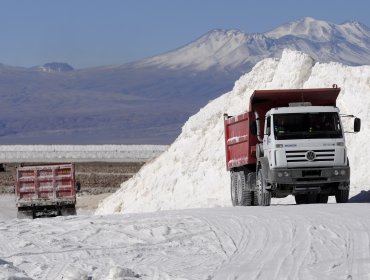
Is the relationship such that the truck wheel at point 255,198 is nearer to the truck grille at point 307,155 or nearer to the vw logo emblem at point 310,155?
the truck grille at point 307,155

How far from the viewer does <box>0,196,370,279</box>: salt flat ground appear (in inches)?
590

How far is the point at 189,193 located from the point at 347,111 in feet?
19.1

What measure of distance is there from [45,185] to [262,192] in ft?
30.6

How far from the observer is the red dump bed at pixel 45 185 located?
32125mm

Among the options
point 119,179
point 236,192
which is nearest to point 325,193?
point 236,192

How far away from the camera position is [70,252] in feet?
54.6

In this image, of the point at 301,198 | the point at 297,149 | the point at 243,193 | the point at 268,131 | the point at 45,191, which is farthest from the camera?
the point at 45,191

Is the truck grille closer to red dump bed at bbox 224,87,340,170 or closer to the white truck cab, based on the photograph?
the white truck cab

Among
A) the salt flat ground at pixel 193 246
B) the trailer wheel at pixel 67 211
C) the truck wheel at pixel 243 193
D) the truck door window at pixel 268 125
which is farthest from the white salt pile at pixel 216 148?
the salt flat ground at pixel 193 246

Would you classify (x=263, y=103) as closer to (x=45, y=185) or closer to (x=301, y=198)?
(x=301, y=198)

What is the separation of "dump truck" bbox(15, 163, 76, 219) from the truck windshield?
980cm

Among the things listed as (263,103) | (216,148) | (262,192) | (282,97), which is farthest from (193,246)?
(216,148)

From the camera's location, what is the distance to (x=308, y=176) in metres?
24.4

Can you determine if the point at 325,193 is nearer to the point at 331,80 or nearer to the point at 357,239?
the point at 357,239
